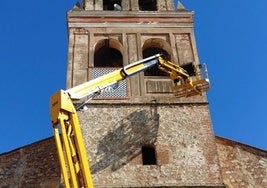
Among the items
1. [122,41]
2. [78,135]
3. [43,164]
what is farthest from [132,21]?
[78,135]

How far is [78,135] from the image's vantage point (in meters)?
10.4

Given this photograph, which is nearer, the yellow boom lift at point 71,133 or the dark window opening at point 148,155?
the yellow boom lift at point 71,133

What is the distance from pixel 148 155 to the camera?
1358 centimetres

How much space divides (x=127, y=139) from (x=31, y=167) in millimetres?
2895

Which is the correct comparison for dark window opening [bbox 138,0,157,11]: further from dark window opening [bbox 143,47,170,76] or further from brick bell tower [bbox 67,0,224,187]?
dark window opening [bbox 143,47,170,76]

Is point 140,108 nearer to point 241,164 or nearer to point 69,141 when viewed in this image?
point 241,164

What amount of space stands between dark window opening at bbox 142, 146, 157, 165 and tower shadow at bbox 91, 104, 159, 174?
6.4 inches

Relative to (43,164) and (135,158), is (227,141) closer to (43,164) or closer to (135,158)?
(135,158)

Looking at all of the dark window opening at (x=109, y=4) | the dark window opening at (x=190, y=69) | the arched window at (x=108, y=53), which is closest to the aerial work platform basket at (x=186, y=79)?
the dark window opening at (x=190, y=69)

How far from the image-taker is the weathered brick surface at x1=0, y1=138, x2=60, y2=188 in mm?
13930

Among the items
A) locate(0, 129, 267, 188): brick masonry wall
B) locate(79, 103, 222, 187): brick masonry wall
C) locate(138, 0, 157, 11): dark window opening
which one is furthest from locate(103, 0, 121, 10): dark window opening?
locate(0, 129, 267, 188): brick masonry wall

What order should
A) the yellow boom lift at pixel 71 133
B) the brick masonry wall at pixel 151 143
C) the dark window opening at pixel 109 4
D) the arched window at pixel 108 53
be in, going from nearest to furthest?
the yellow boom lift at pixel 71 133 → the brick masonry wall at pixel 151 143 → the arched window at pixel 108 53 → the dark window opening at pixel 109 4

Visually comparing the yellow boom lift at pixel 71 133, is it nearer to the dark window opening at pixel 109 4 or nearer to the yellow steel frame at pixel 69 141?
the yellow steel frame at pixel 69 141

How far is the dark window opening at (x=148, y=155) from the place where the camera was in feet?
44.2
